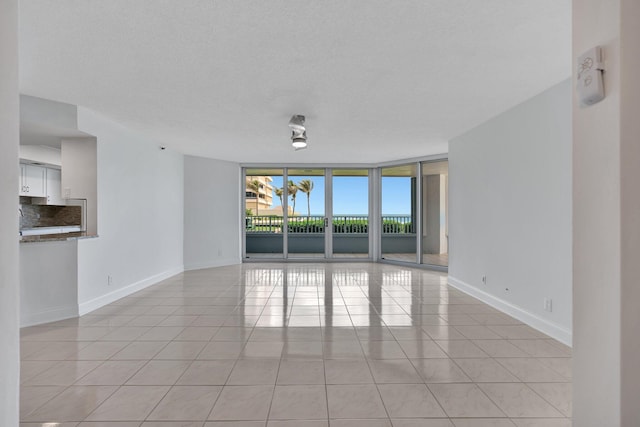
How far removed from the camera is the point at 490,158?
14.3ft

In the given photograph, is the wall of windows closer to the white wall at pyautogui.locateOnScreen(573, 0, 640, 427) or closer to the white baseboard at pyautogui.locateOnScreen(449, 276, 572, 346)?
the white baseboard at pyautogui.locateOnScreen(449, 276, 572, 346)

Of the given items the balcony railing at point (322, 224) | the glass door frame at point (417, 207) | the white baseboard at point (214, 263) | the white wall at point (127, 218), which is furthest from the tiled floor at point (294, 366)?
the balcony railing at point (322, 224)

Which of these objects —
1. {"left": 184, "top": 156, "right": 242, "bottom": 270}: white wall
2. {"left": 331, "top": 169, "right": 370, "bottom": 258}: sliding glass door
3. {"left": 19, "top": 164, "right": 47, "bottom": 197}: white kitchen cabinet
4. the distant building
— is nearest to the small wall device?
{"left": 184, "top": 156, "right": 242, "bottom": 270}: white wall

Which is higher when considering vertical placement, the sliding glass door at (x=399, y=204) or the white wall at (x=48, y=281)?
the sliding glass door at (x=399, y=204)

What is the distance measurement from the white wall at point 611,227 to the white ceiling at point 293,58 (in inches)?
42.1

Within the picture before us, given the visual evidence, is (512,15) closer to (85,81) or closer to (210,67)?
(210,67)

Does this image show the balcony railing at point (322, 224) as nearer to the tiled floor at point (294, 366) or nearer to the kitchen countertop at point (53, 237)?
the tiled floor at point (294, 366)

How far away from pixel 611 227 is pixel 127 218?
17.3 feet

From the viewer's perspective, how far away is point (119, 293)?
464cm

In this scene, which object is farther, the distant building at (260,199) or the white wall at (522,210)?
the distant building at (260,199)

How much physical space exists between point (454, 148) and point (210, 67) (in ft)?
13.3

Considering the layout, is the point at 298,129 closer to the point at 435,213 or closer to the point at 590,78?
the point at 590,78

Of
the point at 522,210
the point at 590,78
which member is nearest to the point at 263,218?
the point at 522,210

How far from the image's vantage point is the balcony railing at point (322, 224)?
9.08 meters
